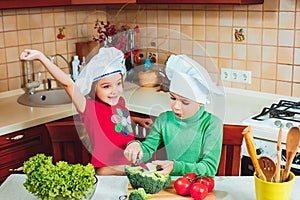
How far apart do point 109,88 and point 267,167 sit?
0.54m

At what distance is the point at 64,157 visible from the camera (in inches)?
76.0

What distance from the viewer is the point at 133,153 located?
1473 mm

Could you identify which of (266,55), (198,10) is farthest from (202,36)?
(266,55)

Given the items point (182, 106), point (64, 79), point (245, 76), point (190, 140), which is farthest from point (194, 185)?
point (245, 76)

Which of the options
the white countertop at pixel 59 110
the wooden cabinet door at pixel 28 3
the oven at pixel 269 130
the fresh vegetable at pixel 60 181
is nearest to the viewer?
the fresh vegetable at pixel 60 181

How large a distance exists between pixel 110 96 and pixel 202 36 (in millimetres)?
1520

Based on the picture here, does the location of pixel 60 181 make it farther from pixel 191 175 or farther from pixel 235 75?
pixel 235 75

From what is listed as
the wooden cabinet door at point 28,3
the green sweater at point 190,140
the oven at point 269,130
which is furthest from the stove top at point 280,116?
the wooden cabinet door at point 28,3

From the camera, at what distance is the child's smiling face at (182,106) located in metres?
1.42

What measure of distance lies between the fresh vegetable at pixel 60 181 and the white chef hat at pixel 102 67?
0.33 metres

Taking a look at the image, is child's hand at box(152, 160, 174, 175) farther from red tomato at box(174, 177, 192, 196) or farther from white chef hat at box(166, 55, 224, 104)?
white chef hat at box(166, 55, 224, 104)

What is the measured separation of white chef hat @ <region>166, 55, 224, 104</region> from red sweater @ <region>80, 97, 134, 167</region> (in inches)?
7.8

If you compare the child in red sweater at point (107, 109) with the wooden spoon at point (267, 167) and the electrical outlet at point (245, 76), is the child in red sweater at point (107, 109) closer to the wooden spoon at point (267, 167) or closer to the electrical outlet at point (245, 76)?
the wooden spoon at point (267, 167)

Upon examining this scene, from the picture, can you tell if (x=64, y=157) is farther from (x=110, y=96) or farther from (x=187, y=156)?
(x=187, y=156)
